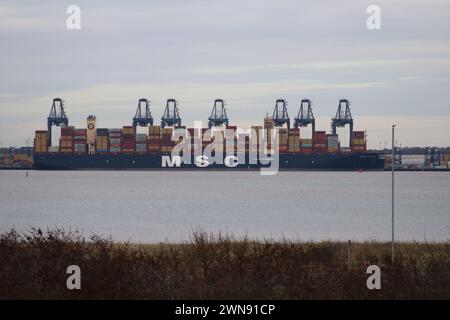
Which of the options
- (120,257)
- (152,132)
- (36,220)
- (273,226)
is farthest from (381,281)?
(152,132)

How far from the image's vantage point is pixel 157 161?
151250mm

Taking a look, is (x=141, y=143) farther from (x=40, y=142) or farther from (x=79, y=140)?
(x=40, y=142)

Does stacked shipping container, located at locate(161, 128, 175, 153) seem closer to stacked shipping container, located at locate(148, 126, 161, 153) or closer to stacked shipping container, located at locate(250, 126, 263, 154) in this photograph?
stacked shipping container, located at locate(148, 126, 161, 153)

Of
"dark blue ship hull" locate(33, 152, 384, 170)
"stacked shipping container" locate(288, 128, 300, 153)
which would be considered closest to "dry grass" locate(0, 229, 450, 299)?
"stacked shipping container" locate(288, 128, 300, 153)

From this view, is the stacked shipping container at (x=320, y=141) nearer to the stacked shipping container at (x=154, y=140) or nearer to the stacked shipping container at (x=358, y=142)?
the stacked shipping container at (x=358, y=142)

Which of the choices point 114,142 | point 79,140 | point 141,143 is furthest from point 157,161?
point 79,140

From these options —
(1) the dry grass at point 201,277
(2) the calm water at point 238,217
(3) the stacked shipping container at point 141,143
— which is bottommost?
(2) the calm water at point 238,217

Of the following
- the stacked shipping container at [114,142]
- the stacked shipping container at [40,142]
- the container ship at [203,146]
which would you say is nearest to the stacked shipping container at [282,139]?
the container ship at [203,146]

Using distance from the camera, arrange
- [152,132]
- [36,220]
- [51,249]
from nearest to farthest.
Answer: [51,249] → [36,220] → [152,132]

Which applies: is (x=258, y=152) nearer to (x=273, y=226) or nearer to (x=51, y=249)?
(x=273, y=226)

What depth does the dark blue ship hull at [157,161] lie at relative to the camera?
15262 centimetres

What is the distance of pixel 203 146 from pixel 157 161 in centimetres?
1013
